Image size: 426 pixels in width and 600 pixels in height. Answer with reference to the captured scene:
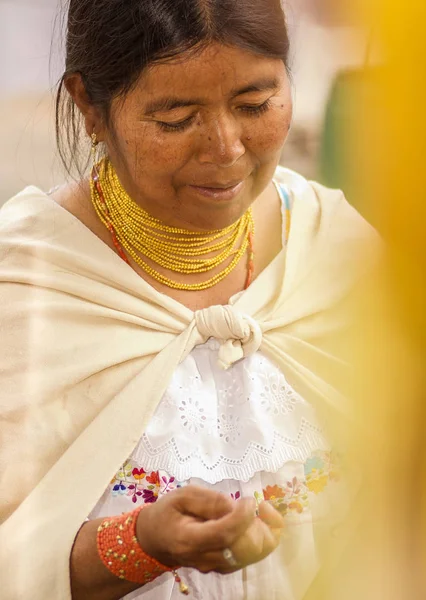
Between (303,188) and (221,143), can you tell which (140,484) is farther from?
(303,188)

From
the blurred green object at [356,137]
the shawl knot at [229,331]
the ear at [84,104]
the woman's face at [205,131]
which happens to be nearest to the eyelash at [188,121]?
the woman's face at [205,131]

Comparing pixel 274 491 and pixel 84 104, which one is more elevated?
pixel 84 104

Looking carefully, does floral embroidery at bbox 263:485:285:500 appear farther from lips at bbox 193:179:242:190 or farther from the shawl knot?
lips at bbox 193:179:242:190

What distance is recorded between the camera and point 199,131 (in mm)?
1156

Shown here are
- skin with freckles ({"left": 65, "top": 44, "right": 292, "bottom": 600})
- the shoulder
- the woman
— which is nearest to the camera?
skin with freckles ({"left": 65, "top": 44, "right": 292, "bottom": 600})

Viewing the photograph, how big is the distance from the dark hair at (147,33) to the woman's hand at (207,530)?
567mm

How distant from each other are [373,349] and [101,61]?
78 cm

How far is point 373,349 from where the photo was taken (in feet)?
1.91

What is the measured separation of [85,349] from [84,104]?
0.38 metres

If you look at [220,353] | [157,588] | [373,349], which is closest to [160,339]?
[220,353]

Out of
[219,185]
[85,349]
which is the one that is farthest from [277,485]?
[219,185]

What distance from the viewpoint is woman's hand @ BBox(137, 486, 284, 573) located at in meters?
0.88

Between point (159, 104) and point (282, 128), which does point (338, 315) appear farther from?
point (159, 104)

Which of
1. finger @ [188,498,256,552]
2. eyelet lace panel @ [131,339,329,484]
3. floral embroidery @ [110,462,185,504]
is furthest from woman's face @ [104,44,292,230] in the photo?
finger @ [188,498,256,552]
